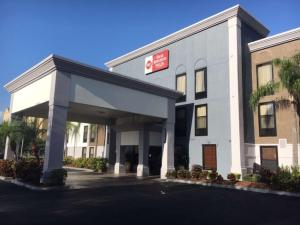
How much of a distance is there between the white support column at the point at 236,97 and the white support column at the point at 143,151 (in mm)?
7805

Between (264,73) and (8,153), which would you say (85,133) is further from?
Answer: (264,73)

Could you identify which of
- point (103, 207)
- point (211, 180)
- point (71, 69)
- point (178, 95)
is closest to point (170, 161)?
point (211, 180)

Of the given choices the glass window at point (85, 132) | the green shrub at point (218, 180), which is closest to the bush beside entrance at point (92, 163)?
the glass window at point (85, 132)

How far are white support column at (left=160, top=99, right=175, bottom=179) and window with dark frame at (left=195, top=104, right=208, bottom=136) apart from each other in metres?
2.57

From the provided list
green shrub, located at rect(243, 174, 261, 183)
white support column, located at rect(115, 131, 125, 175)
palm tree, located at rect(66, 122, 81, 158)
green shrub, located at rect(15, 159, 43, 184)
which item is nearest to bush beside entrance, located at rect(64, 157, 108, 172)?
A: white support column, located at rect(115, 131, 125, 175)

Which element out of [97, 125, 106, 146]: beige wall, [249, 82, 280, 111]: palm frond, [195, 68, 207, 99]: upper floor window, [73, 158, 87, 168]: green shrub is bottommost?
[73, 158, 87, 168]: green shrub

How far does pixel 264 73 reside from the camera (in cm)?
2266

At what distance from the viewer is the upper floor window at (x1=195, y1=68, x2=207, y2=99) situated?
25.0 m

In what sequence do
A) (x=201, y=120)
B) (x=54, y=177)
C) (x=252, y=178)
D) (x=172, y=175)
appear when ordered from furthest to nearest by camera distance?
(x=201, y=120) < (x=172, y=175) < (x=252, y=178) < (x=54, y=177)

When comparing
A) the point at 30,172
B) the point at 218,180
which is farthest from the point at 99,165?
the point at 218,180

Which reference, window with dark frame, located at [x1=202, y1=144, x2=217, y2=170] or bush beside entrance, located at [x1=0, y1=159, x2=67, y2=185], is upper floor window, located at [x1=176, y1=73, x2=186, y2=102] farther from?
bush beside entrance, located at [x1=0, y1=159, x2=67, y2=185]

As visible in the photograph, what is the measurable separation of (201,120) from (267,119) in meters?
5.56

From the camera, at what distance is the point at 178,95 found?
24719mm

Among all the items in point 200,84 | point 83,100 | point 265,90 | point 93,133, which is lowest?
point 93,133
